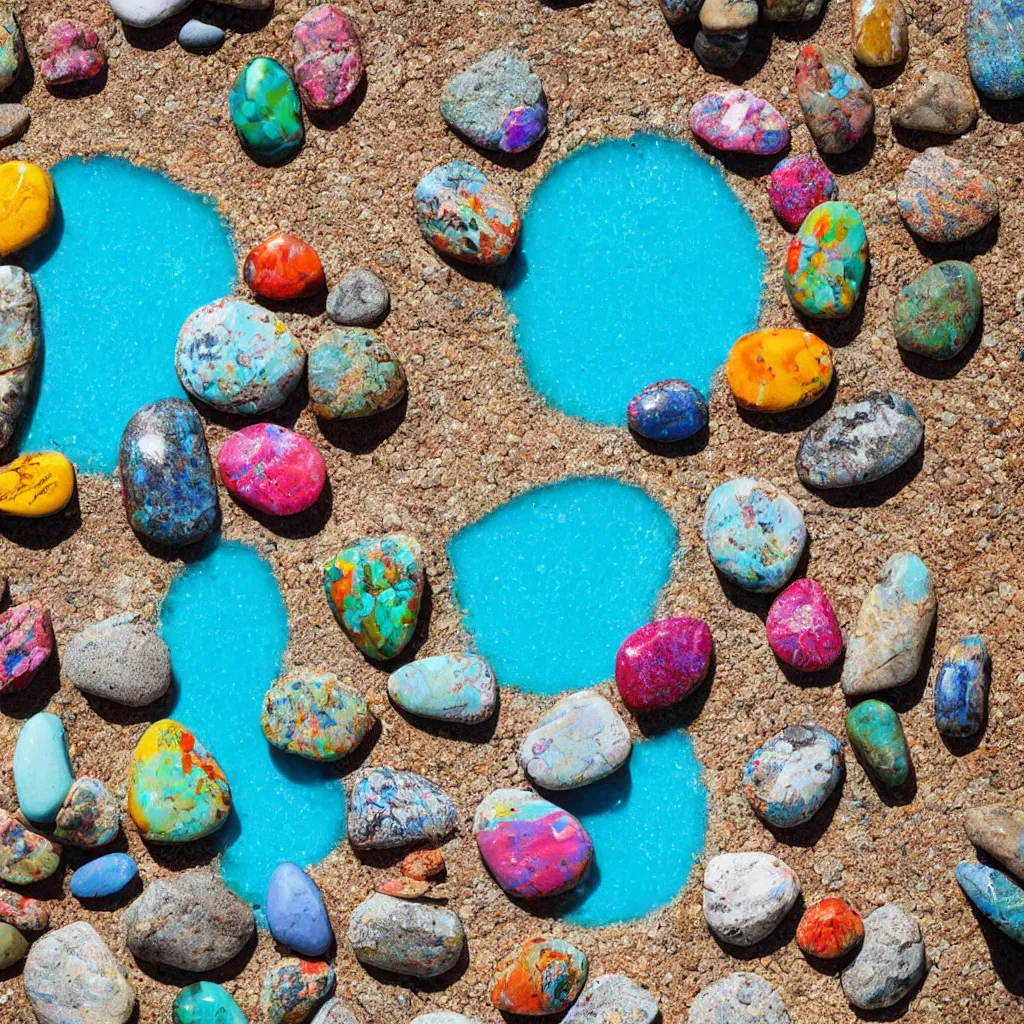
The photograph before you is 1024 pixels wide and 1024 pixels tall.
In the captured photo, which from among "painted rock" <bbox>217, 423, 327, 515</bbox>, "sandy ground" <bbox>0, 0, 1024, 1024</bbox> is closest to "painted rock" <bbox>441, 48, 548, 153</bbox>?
"sandy ground" <bbox>0, 0, 1024, 1024</bbox>

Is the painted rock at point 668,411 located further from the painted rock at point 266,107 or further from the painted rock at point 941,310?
the painted rock at point 266,107

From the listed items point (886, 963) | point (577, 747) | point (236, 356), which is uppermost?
point (236, 356)

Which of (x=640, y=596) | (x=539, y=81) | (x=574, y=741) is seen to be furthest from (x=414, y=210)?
(x=574, y=741)

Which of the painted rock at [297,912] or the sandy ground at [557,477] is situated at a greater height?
the sandy ground at [557,477]

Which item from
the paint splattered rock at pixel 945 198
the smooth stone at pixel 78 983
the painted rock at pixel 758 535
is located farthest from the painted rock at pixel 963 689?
the smooth stone at pixel 78 983

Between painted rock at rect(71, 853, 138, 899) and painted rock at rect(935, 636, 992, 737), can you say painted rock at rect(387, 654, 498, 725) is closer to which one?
painted rock at rect(71, 853, 138, 899)

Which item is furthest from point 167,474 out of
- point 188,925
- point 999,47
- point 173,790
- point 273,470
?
point 999,47

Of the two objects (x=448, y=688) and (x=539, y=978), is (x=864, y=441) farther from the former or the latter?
(x=539, y=978)
